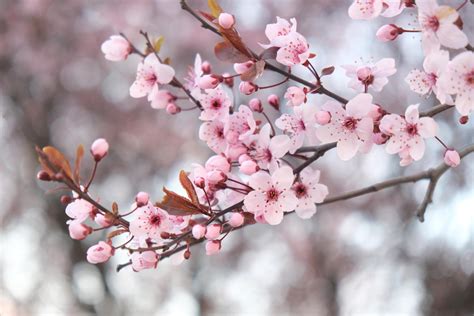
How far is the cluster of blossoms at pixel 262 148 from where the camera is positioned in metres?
0.74

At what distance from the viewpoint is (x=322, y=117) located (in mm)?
774

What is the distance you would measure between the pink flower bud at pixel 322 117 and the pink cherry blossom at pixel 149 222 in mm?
254

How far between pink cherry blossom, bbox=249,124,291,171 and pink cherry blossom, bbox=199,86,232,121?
76mm

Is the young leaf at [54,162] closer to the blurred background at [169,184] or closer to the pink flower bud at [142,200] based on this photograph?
the pink flower bud at [142,200]

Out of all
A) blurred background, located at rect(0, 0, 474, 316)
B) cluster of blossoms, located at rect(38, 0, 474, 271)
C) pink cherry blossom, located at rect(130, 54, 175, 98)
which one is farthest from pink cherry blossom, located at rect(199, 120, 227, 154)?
blurred background, located at rect(0, 0, 474, 316)

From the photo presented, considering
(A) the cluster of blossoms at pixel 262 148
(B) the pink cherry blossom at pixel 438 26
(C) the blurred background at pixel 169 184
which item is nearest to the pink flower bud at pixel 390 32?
(A) the cluster of blossoms at pixel 262 148

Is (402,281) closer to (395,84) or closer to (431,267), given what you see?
(431,267)

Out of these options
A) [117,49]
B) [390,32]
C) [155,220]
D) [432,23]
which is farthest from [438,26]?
[117,49]

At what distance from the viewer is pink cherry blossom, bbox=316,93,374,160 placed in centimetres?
76

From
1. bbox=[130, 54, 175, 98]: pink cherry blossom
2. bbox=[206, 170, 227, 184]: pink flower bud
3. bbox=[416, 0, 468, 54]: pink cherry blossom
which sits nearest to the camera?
bbox=[416, 0, 468, 54]: pink cherry blossom

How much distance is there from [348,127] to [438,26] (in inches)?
7.2

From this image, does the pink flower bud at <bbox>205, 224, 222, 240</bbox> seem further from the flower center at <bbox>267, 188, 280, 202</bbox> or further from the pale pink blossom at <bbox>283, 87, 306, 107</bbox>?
the pale pink blossom at <bbox>283, 87, 306, 107</bbox>

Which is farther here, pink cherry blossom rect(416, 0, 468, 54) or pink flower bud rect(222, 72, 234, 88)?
pink flower bud rect(222, 72, 234, 88)

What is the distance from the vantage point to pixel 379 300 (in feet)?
14.2
